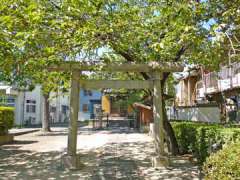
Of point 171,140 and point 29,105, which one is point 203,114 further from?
point 29,105

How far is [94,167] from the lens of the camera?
10289mm

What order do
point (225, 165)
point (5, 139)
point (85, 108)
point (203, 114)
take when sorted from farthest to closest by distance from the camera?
point (85, 108) → point (203, 114) → point (5, 139) → point (225, 165)

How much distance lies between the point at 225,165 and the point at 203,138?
4.79 m

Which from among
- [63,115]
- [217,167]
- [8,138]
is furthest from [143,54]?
[63,115]

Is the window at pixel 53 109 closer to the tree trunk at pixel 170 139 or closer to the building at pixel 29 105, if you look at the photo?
the building at pixel 29 105

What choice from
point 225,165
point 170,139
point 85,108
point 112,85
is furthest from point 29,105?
point 225,165

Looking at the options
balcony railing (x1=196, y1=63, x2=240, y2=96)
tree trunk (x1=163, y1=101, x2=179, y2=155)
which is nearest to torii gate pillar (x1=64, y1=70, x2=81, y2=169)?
tree trunk (x1=163, y1=101, x2=179, y2=155)

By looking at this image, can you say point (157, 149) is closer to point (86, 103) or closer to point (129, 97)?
point (129, 97)

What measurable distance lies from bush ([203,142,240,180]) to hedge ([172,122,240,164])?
1.84 m

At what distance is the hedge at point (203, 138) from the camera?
816 centimetres

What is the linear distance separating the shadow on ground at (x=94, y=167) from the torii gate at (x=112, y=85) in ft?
1.56

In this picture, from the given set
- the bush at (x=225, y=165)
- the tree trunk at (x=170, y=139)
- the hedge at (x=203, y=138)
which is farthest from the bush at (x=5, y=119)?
the bush at (x=225, y=165)

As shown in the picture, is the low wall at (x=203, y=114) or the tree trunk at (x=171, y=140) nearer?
the tree trunk at (x=171, y=140)

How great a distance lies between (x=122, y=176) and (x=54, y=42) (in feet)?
13.7
